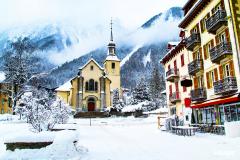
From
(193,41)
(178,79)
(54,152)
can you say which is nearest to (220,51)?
(193,41)

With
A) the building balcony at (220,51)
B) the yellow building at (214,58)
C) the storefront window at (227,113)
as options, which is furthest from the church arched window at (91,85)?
the storefront window at (227,113)

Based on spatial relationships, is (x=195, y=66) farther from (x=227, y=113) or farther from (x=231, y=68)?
(x=227, y=113)

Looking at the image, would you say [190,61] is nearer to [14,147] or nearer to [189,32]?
[189,32]

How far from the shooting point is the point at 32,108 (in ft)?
51.4

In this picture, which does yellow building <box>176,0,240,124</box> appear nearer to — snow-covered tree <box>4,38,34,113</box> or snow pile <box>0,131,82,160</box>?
snow pile <box>0,131,82,160</box>

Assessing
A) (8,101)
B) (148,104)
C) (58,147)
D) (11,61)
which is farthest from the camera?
(8,101)

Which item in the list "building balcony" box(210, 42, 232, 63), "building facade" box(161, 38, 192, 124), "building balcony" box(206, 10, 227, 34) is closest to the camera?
"building balcony" box(210, 42, 232, 63)

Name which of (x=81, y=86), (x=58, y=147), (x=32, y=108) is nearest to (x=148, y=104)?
(x=81, y=86)

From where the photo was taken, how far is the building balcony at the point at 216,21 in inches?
820

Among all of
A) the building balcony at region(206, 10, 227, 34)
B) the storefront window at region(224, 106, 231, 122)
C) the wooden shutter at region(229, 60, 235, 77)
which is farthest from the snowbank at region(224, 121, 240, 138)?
the building balcony at region(206, 10, 227, 34)

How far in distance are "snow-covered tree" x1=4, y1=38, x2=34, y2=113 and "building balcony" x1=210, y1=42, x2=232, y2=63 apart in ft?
102

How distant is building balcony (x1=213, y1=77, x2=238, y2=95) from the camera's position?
20.0 m

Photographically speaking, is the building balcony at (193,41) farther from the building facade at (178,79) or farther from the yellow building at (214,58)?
the building facade at (178,79)

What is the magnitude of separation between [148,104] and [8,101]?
37.2m
